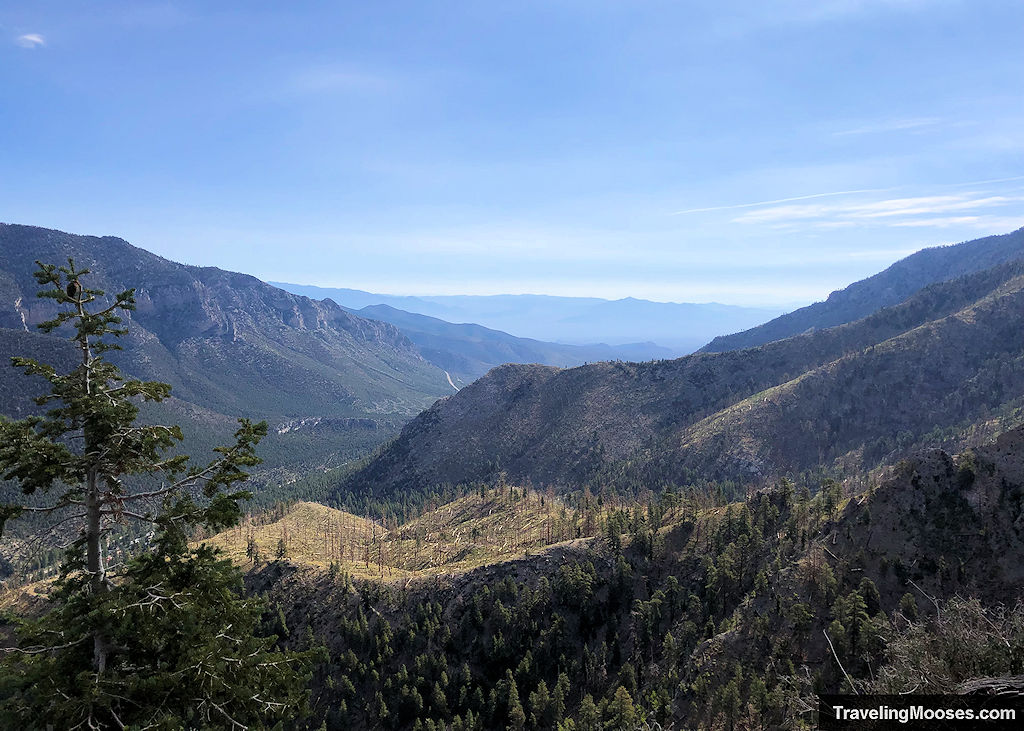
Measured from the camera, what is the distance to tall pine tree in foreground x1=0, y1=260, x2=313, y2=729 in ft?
49.3

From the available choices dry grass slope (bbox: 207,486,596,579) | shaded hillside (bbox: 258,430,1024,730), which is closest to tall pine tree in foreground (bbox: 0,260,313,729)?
shaded hillside (bbox: 258,430,1024,730)

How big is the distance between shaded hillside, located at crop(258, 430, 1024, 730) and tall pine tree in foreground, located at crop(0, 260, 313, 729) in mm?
52117

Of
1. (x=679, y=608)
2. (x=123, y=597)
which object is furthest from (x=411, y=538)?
(x=123, y=597)

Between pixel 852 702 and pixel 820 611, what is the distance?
6332 cm

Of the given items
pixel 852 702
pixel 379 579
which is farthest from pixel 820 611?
pixel 379 579

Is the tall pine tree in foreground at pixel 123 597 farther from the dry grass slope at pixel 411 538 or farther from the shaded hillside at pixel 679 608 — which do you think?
the dry grass slope at pixel 411 538

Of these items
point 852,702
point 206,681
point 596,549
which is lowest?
point 596,549

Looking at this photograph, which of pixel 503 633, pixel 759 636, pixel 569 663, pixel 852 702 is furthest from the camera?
pixel 503 633

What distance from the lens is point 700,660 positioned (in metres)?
72.5

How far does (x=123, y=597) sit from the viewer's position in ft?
51.4

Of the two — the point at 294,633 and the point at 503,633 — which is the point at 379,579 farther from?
the point at 503,633

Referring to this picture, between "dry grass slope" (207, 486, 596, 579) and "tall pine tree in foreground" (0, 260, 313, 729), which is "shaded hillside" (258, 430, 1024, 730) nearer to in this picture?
"dry grass slope" (207, 486, 596, 579)

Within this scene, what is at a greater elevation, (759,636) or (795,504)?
(795,504)

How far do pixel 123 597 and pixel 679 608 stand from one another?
88222 millimetres
